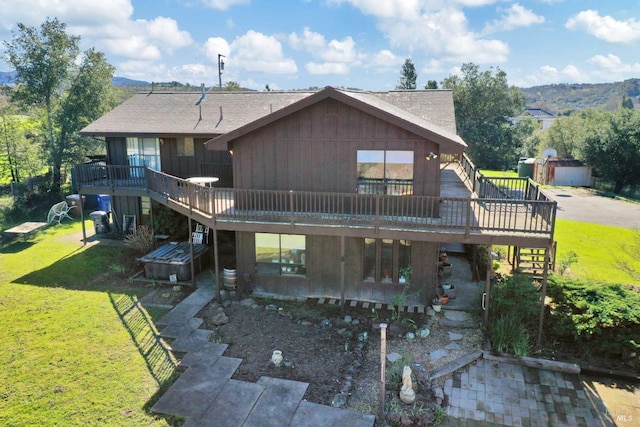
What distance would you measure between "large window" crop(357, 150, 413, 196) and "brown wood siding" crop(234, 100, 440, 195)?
162 mm

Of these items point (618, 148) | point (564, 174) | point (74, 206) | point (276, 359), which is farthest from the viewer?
point (564, 174)

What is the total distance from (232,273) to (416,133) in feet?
22.8

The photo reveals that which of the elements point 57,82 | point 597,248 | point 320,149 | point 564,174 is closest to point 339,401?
point 320,149

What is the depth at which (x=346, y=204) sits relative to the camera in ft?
40.0

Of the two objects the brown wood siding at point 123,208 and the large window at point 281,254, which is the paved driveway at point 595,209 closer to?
the large window at point 281,254

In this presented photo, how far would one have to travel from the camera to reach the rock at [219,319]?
11.2m

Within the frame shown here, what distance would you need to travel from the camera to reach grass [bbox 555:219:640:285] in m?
14.7

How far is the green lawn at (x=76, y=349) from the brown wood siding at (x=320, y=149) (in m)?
5.03

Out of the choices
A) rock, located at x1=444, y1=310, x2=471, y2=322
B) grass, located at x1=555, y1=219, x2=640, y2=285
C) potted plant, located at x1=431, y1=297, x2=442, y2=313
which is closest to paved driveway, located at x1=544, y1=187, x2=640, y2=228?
grass, located at x1=555, y1=219, x2=640, y2=285

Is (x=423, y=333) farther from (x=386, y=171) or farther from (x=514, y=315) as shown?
(x=386, y=171)

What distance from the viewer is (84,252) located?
674 inches

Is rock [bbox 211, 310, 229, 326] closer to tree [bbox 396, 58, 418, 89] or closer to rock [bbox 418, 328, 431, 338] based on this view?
rock [bbox 418, 328, 431, 338]

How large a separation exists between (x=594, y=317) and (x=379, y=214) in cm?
543

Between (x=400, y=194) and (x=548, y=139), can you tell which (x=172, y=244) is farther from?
(x=548, y=139)
